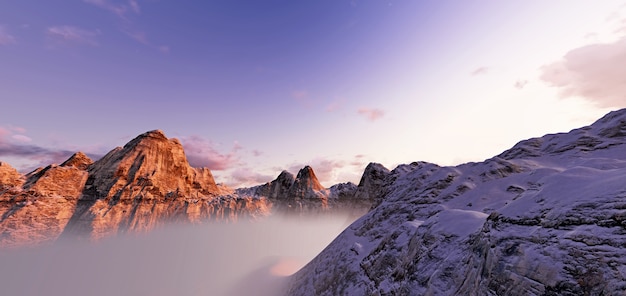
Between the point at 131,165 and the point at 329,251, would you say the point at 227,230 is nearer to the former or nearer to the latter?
the point at 131,165

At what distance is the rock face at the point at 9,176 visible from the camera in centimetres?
6429

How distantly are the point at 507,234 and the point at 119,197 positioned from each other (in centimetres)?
9968

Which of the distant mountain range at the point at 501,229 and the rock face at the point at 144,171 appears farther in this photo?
the rock face at the point at 144,171

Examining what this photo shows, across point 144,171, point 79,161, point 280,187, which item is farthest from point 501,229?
point 280,187

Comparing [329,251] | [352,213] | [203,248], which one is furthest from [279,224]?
[329,251]

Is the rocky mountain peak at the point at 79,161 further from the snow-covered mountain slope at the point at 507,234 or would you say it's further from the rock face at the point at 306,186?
the snow-covered mountain slope at the point at 507,234

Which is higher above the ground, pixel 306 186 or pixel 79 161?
pixel 79 161

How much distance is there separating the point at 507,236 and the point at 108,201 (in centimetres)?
9983

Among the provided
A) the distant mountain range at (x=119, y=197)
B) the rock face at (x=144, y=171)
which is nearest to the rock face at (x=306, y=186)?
the distant mountain range at (x=119, y=197)

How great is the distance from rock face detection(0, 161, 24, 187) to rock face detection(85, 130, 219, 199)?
47.5 ft

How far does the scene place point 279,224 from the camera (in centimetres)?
11975

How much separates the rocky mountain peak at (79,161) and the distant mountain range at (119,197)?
0.82ft

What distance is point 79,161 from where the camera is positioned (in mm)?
86250

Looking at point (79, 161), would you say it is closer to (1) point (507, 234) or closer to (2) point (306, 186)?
(2) point (306, 186)
